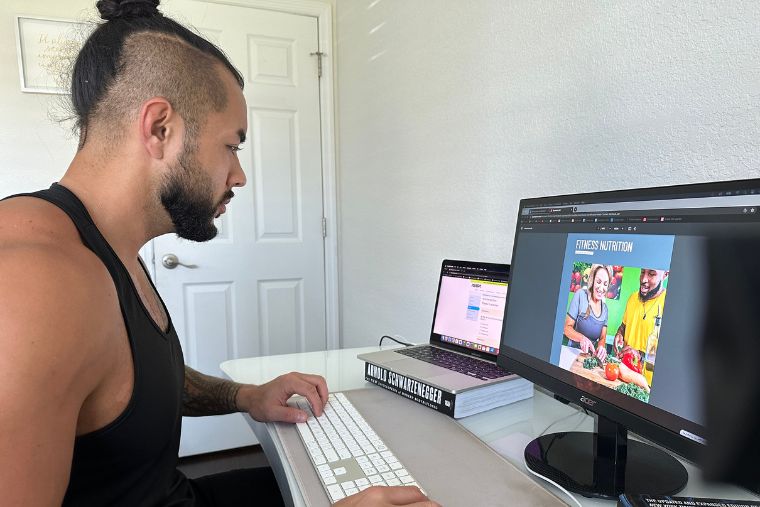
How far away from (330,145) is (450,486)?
201 centimetres

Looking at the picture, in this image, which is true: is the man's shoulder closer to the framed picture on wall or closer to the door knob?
the door knob

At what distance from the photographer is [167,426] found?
2.54ft

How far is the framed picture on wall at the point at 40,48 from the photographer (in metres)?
1.99

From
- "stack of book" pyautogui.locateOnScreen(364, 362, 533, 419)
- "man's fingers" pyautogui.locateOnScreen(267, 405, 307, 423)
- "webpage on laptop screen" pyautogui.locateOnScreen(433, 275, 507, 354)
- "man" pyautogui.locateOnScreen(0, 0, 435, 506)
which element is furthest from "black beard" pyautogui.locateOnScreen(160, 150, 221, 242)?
"webpage on laptop screen" pyautogui.locateOnScreen(433, 275, 507, 354)

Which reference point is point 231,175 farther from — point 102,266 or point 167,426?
point 167,426

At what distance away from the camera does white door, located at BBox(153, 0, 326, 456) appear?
226 centimetres

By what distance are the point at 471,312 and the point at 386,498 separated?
621 millimetres

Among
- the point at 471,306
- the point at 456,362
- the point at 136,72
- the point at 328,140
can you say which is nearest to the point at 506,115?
the point at 471,306

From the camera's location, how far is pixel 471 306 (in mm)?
1139

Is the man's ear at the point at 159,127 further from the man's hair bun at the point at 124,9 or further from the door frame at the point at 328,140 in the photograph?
the door frame at the point at 328,140

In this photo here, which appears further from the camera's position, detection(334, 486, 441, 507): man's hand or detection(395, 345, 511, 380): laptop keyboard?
detection(395, 345, 511, 380): laptop keyboard

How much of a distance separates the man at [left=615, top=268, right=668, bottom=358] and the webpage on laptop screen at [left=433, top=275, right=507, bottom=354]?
0.42 meters

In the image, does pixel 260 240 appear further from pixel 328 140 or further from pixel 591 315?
pixel 591 315

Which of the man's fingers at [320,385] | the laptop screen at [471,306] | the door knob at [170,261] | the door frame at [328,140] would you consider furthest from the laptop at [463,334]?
the door knob at [170,261]
